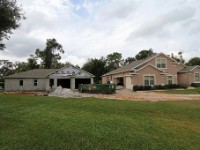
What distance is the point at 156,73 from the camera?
38.1 m

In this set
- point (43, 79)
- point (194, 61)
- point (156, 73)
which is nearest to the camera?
point (156, 73)

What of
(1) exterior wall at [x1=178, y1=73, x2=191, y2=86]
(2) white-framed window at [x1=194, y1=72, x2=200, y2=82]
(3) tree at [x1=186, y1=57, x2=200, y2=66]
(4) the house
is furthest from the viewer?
(3) tree at [x1=186, y1=57, x2=200, y2=66]

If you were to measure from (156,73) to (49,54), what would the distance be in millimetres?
45237

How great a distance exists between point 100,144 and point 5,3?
46.1 ft

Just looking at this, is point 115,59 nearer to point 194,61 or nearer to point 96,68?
point 96,68

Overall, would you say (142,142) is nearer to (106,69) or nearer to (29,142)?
(29,142)

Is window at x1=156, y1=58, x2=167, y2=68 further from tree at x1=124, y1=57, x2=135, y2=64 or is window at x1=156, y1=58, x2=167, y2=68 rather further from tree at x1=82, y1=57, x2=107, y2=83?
tree at x1=124, y1=57, x2=135, y2=64

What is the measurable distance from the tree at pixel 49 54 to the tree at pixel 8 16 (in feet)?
183

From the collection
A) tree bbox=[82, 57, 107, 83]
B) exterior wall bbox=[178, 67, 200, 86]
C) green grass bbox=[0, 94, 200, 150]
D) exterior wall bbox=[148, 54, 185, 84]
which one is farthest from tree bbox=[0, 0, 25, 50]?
tree bbox=[82, 57, 107, 83]

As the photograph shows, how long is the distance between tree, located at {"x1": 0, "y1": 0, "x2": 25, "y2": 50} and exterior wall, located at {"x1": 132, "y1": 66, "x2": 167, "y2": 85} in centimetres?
2240

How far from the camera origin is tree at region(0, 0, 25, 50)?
16.0 meters

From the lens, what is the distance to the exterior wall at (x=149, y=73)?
36781mm

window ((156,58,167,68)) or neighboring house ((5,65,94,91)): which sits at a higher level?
window ((156,58,167,68))

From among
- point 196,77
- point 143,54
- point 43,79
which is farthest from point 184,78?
point 143,54
